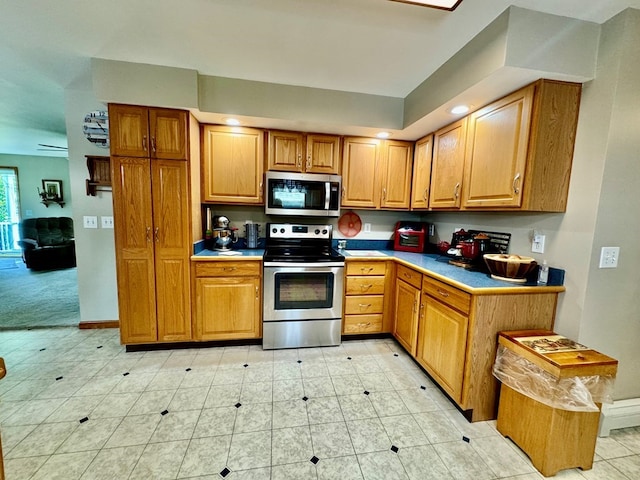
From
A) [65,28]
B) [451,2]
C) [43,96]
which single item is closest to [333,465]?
[451,2]

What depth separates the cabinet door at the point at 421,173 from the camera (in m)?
2.73

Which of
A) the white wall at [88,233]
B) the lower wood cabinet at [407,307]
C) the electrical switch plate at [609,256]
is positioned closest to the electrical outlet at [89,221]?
the white wall at [88,233]

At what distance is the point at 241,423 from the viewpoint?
1.67 meters

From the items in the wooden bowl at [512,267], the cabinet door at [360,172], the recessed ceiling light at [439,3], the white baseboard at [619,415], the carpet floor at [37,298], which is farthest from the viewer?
the carpet floor at [37,298]

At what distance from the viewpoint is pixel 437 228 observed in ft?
10.2

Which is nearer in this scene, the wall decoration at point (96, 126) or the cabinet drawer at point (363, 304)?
the wall decoration at point (96, 126)

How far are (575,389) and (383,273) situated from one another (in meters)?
1.61

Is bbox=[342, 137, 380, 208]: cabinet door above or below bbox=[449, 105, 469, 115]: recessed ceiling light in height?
below

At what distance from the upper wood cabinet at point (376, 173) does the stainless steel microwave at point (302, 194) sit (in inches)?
6.6

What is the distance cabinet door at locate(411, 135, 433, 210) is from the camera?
2.73 meters

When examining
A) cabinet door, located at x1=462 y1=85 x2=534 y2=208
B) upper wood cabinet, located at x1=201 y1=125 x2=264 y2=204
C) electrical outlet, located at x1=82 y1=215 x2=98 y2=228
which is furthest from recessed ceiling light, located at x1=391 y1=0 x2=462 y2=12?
electrical outlet, located at x1=82 y1=215 x2=98 y2=228

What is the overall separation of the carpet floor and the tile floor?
704 mm

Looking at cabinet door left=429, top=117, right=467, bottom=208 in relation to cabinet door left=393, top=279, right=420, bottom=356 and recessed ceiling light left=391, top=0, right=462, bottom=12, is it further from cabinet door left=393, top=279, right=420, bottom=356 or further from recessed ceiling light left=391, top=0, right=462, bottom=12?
recessed ceiling light left=391, top=0, right=462, bottom=12

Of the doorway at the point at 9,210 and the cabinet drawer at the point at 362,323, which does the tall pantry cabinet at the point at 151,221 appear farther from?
the doorway at the point at 9,210
